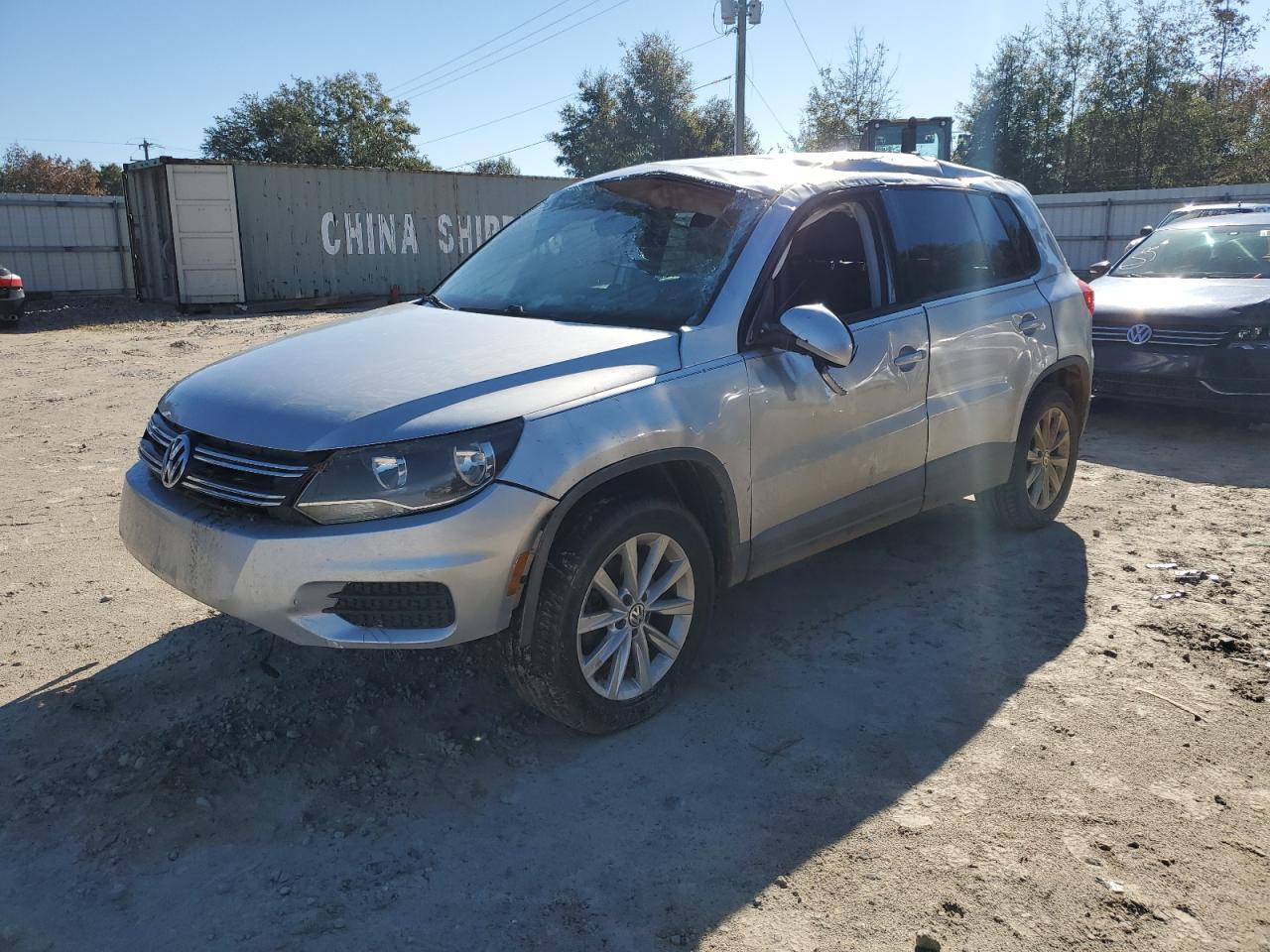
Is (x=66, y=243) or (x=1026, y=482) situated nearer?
(x=1026, y=482)

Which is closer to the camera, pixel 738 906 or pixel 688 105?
pixel 738 906

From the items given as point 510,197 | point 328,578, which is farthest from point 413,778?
point 510,197

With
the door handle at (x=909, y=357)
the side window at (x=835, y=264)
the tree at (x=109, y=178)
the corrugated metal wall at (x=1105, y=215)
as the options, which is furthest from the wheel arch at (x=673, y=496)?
the tree at (x=109, y=178)

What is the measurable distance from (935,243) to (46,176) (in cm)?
6597

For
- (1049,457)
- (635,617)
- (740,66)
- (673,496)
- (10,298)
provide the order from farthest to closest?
(740,66)
(10,298)
(1049,457)
(673,496)
(635,617)

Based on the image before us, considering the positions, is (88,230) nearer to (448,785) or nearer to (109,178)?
(448,785)

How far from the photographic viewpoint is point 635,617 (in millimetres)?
3324

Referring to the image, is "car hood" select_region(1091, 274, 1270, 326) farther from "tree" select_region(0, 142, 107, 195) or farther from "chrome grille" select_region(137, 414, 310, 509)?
"tree" select_region(0, 142, 107, 195)

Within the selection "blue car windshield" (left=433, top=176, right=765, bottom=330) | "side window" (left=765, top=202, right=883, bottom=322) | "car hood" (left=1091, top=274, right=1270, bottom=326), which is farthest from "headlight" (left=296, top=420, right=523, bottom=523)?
"car hood" (left=1091, top=274, right=1270, bottom=326)

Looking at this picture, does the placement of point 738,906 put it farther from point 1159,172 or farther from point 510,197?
point 1159,172

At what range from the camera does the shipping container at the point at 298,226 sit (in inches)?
778

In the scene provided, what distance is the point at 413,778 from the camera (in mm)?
3109

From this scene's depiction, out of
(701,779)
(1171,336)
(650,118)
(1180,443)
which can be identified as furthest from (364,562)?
(650,118)

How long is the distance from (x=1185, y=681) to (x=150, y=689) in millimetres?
3839
